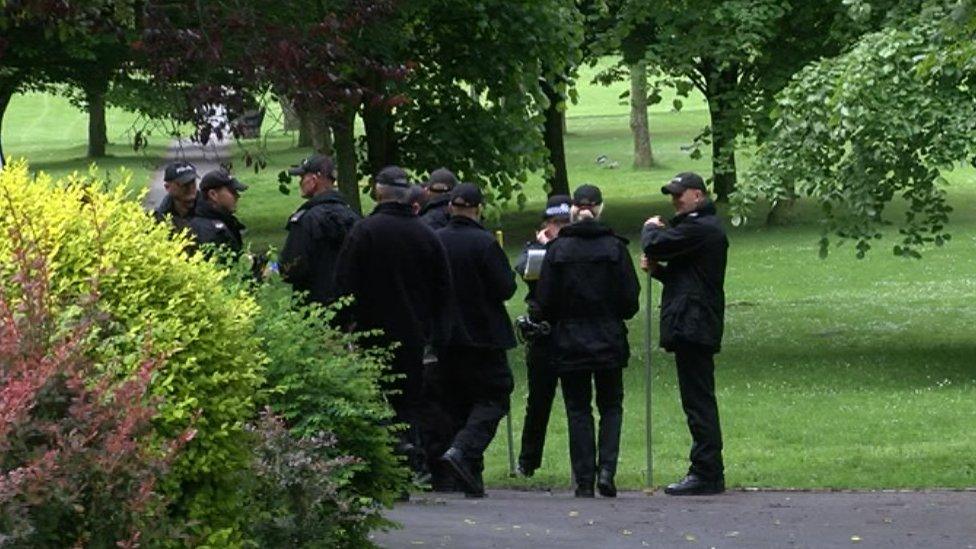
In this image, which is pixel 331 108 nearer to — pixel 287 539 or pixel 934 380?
pixel 287 539

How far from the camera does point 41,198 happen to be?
23.9 ft

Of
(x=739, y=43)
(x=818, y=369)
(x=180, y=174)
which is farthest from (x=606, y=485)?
(x=739, y=43)

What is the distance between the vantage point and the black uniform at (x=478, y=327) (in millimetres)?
13023

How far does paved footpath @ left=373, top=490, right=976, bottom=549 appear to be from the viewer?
10836 millimetres

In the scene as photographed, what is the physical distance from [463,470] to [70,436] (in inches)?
268

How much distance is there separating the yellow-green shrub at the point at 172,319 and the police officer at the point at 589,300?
5841 millimetres

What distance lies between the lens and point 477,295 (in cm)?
1309

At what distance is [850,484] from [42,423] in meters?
8.89

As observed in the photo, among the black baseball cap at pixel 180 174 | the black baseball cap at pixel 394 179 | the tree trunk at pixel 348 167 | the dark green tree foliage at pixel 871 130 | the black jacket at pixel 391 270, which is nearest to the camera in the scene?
the black jacket at pixel 391 270

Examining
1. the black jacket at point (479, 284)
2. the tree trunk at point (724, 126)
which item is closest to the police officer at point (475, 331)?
the black jacket at point (479, 284)

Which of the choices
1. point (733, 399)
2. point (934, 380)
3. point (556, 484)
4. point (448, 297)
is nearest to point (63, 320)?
point (448, 297)

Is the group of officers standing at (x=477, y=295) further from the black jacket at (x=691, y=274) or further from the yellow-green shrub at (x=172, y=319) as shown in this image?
the yellow-green shrub at (x=172, y=319)

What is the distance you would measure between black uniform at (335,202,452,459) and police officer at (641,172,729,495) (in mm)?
1503

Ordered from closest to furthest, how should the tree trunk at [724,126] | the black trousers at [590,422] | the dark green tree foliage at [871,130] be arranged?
→ 1. the black trousers at [590,422]
2. the dark green tree foliage at [871,130]
3. the tree trunk at [724,126]
